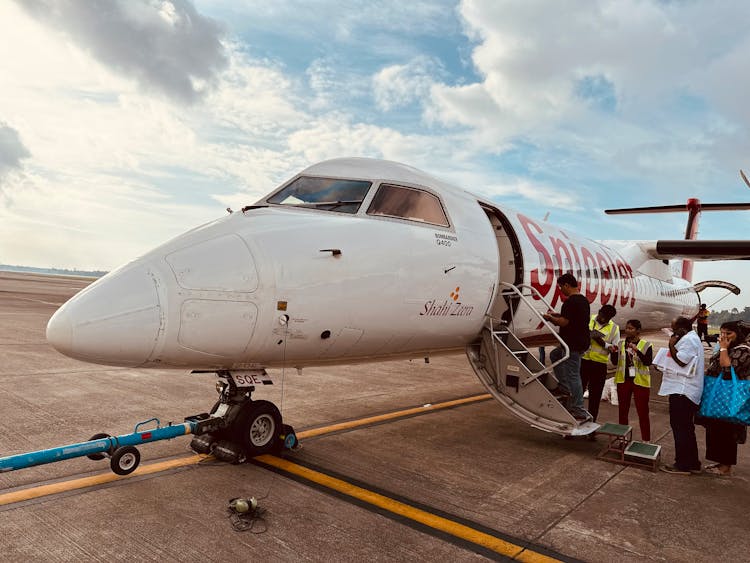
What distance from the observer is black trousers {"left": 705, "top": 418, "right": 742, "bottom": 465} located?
5594 mm

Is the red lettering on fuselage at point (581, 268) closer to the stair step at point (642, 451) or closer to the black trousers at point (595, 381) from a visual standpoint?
the black trousers at point (595, 381)

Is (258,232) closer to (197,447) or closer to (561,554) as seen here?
(197,447)

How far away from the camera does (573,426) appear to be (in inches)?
244

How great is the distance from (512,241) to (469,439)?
2.89 m

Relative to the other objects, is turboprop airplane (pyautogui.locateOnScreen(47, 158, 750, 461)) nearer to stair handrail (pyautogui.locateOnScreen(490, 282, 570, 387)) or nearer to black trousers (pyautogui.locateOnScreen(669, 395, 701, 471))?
stair handrail (pyautogui.locateOnScreen(490, 282, 570, 387))

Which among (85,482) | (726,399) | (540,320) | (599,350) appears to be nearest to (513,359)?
(540,320)

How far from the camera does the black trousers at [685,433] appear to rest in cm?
572

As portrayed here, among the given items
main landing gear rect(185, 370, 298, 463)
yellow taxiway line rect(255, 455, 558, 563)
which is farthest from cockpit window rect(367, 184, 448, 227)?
yellow taxiway line rect(255, 455, 558, 563)

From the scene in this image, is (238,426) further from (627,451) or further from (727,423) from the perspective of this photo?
(727,423)

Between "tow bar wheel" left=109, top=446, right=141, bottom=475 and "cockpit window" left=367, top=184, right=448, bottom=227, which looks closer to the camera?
"tow bar wheel" left=109, top=446, right=141, bottom=475

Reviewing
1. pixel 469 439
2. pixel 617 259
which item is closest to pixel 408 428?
pixel 469 439

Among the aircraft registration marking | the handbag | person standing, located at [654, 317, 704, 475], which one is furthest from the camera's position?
person standing, located at [654, 317, 704, 475]

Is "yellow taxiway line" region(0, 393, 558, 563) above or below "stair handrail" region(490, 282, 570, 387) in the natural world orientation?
below

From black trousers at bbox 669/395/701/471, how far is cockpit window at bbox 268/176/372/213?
4.23m
